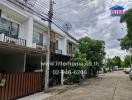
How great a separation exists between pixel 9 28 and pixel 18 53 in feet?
9.32

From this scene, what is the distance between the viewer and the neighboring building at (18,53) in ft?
37.2

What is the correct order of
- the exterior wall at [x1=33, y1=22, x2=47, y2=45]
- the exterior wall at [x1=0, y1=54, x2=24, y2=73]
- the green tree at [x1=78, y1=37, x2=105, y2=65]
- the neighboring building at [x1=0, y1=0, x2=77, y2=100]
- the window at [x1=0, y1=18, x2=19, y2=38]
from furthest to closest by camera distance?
1. the green tree at [x1=78, y1=37, x2=105, y2=65]
2. the exterior wall at [x1=33, y1=22, x2=47, y2=45]
3. the window at [x1=0, y1=18, x2=19, y2=38]
4. the exterior wall at [x1=0, y1=54, x2=24, y2=73]
5. the neighboring building at [x1=0, y1=0, x2=77, y2=100]

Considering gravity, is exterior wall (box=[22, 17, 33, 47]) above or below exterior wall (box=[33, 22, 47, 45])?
below

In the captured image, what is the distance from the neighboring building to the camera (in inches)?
447

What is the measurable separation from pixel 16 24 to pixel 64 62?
708cm

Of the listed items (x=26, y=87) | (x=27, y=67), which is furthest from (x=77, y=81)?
(x=26, y=87)

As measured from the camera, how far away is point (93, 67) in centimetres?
3566

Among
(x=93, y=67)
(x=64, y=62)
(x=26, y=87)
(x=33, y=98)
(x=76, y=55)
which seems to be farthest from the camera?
(x=93, y=67)

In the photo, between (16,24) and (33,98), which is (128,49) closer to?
(16,24)

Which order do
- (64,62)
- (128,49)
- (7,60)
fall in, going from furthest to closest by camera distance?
(128,49) < (64,62) < (7,60)

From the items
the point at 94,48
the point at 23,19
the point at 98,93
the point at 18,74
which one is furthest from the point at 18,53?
the point at 94,48

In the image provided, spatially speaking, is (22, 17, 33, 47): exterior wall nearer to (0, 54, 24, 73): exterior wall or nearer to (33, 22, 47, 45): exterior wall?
(33, 22, 47, 45): exterior wall

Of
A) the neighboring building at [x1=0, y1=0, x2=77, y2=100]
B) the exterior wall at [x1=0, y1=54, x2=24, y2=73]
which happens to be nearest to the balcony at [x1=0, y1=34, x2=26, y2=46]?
the neighboring building at [x1=0, y1=0, x2=77, y2=100]

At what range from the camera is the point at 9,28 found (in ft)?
54.1
